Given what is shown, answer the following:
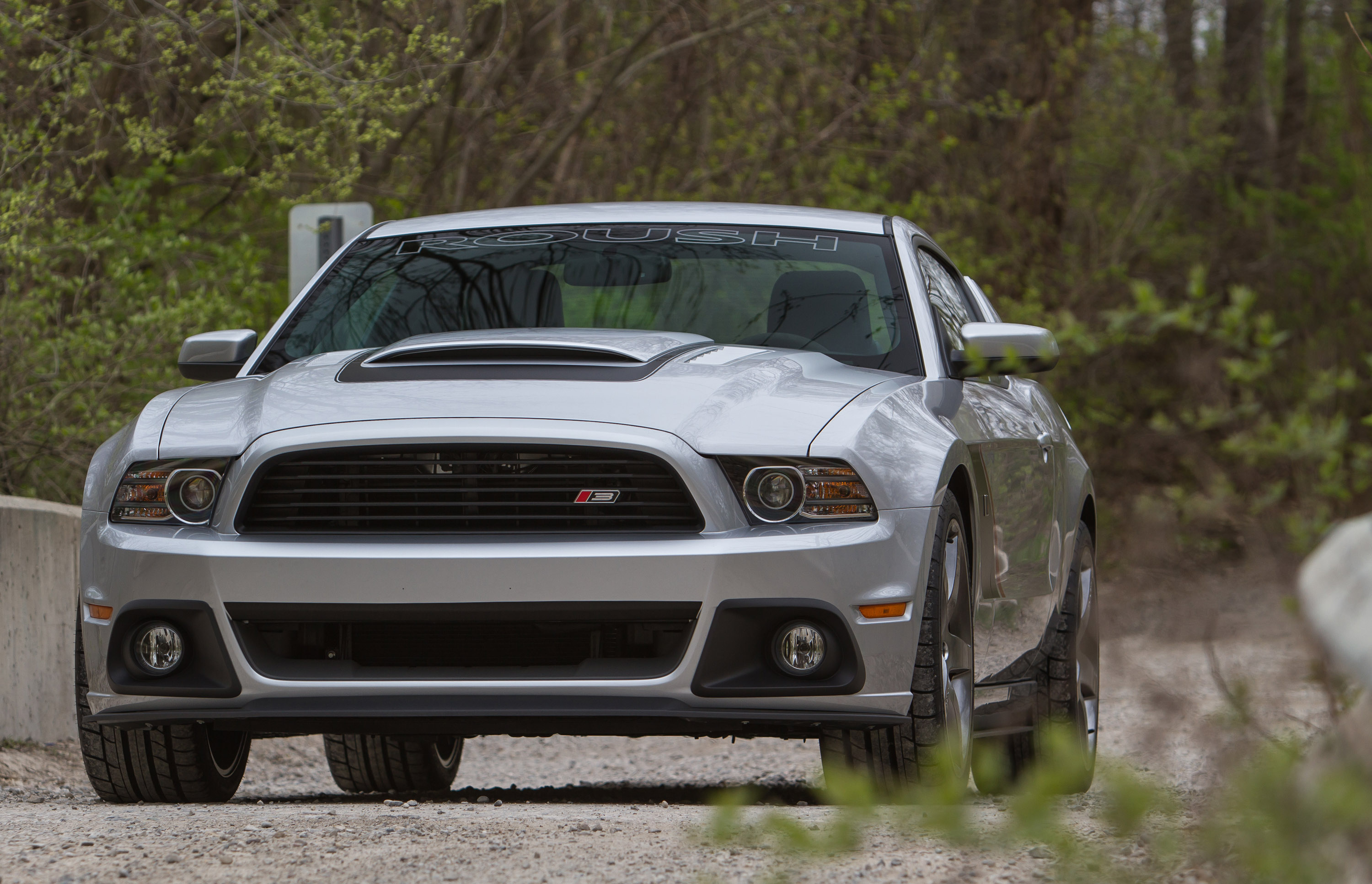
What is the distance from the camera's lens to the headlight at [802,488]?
4.59 metres

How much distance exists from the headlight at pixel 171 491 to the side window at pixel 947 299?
2325mm

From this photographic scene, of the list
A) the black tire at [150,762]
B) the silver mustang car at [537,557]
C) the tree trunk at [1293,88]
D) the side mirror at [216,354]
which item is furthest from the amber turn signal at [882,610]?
the tree trunk at [1293,88]

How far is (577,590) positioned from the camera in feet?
14.8

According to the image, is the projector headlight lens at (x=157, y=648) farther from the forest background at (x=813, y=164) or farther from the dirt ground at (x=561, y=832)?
the forest background at (x=813, y=164)

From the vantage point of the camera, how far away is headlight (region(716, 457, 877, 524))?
4586 mm

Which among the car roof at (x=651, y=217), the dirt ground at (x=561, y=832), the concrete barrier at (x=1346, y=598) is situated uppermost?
the car roof at (x=651, y=217)

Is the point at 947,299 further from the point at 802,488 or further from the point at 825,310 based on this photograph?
the point at 802,488

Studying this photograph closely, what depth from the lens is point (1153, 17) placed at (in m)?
21.5

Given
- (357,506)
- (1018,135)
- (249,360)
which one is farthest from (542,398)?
(1018,135)

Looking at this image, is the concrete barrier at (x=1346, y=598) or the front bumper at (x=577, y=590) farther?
the front bumper at (x=577, y=590)

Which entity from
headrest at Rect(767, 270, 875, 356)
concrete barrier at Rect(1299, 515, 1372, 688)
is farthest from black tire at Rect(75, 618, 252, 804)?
concrete barrier at Rect(1299, 515, 1372, 688)

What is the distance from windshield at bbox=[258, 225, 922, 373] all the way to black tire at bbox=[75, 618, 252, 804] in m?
1.24

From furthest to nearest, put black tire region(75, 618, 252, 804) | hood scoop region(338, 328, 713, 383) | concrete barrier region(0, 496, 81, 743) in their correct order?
1. concrete barrier region(0, 496, 81, 743)
2. black tire region(75, 618, 252, 804)
3. hood scoop region(338, 328, 713, 383)

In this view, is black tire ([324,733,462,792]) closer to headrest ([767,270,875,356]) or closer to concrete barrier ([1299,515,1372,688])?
headrest ([767,270,875,356])
